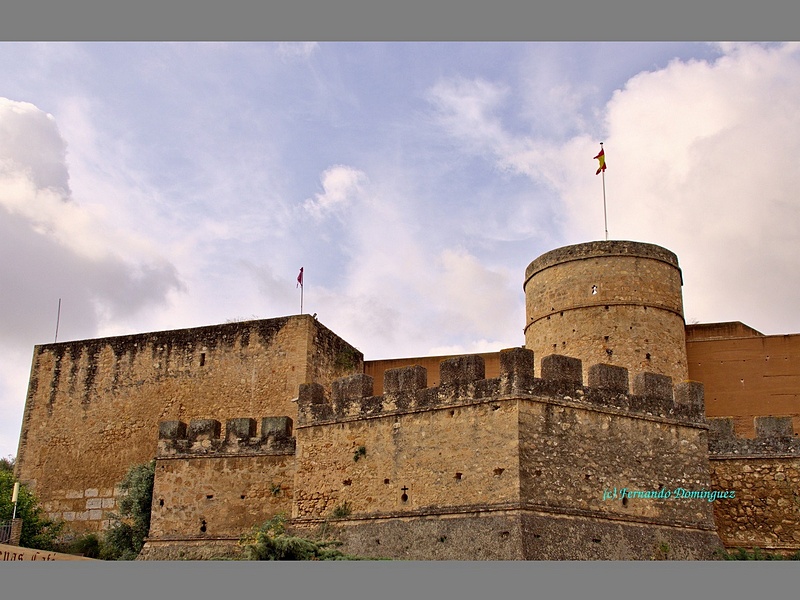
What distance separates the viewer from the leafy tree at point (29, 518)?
2144 cm

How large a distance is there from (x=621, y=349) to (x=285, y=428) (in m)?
6.71

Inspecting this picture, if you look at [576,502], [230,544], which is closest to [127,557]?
[230,544]

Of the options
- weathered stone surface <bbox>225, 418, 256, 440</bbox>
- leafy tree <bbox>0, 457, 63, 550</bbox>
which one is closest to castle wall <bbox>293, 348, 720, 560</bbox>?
weathered stone surface <bbox>225, 418, 256, 440</bbox>

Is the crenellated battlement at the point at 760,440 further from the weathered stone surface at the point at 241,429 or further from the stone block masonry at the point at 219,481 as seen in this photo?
the weathered stone surface at the point at 241,429

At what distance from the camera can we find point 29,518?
21.9 m

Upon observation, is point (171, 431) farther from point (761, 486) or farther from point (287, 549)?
point (761, 486)

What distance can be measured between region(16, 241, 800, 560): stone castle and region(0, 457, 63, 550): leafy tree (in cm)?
81

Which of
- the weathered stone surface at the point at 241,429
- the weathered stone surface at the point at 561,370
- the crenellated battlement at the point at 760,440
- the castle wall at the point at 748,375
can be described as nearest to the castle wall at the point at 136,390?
the weathered stone surface at the point at 241,429

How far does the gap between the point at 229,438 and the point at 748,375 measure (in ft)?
35.1

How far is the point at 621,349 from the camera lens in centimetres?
1978

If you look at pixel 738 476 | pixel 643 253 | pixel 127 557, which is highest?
pixel 643 253

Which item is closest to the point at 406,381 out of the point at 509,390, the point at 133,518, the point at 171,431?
the point at 509,390

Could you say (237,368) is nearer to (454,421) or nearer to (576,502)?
(454,421)

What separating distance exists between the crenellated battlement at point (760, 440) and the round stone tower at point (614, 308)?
2.40 metres
